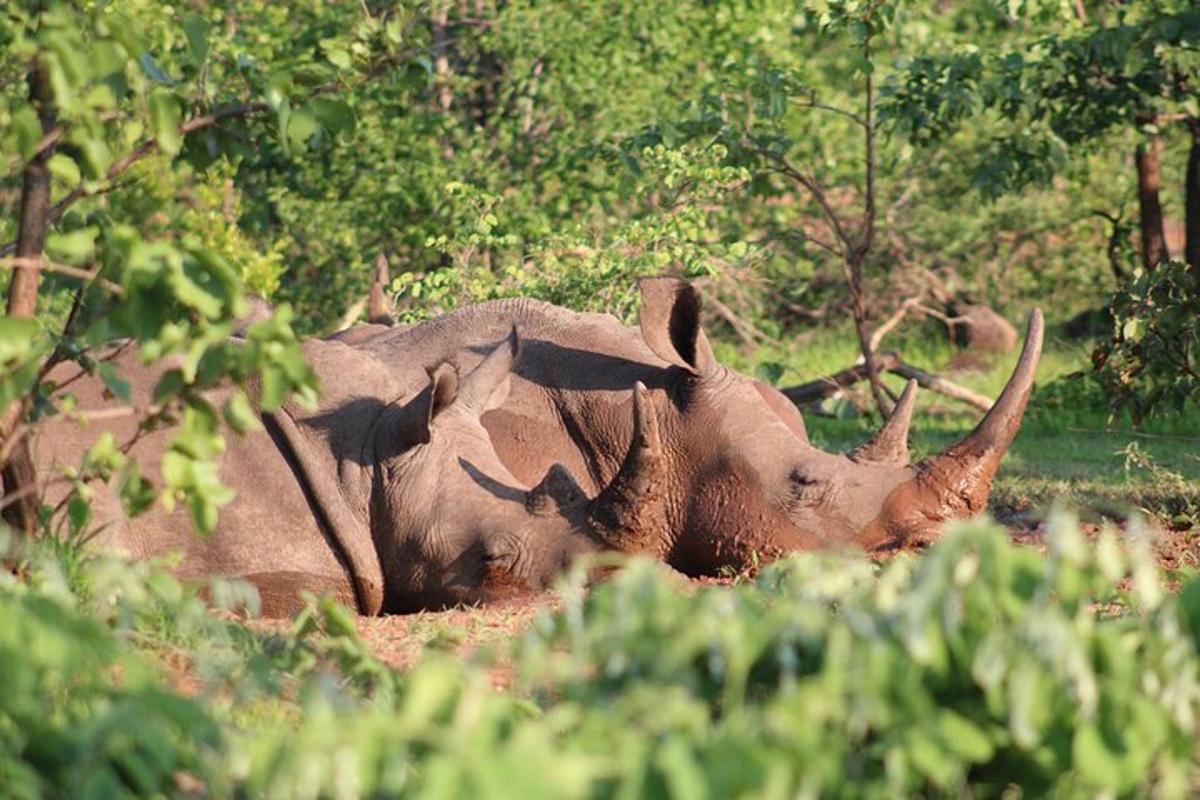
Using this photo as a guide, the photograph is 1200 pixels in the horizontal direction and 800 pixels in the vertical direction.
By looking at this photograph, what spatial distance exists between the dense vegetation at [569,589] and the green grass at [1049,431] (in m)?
0.04

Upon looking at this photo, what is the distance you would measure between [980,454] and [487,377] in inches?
65.9

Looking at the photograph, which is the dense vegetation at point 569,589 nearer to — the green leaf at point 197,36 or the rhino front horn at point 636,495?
the green leaf at point 197,36

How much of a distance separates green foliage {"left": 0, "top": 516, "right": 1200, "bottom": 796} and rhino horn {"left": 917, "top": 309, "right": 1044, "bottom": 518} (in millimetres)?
3011

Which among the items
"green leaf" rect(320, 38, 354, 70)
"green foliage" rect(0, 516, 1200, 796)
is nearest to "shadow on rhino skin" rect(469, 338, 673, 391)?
"green leaf" rect(320, 38, 354, 70)

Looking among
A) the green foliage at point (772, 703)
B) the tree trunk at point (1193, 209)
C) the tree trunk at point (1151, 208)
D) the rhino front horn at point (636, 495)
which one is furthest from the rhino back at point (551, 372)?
the tree trunk at point (1151, 208)

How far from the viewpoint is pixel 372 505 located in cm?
660

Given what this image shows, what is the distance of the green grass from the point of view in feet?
27.2

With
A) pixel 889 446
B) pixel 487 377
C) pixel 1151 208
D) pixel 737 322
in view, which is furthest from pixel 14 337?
pixel 737 322

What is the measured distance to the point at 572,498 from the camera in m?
6.42

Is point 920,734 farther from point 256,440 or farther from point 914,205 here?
point 914,205

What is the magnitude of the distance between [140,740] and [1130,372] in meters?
5.47

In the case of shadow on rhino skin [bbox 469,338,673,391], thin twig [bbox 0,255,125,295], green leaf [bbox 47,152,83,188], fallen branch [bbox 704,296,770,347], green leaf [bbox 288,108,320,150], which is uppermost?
green leaf [bbox 288,108,320,150]

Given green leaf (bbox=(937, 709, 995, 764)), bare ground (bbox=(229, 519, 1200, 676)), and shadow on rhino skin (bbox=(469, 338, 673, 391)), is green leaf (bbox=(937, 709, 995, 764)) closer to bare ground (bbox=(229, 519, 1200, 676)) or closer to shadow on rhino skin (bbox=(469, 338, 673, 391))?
bare ground (bbox=(229, 519, 1200, 676))

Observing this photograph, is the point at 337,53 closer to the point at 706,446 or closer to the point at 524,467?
the point at 524,467
